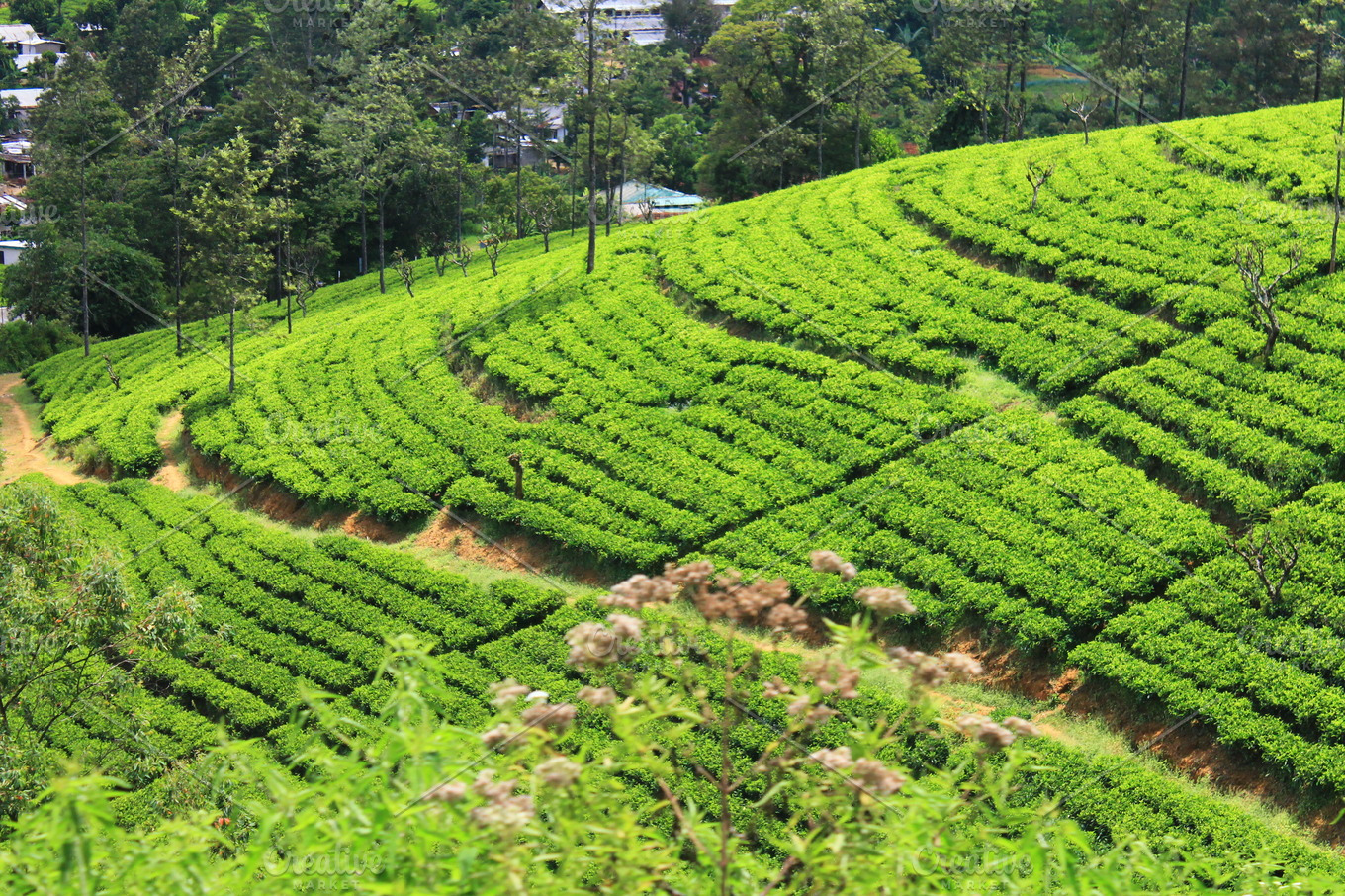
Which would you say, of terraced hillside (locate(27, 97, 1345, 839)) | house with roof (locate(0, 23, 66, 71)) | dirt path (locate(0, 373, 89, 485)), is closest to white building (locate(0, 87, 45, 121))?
house with roof (locate(0, 23, 66, 71))

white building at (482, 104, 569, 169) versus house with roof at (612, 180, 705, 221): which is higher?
white building at (482, 104, 569, 169)

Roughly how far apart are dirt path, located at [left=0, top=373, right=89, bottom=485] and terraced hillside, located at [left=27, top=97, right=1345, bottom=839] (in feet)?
4.68

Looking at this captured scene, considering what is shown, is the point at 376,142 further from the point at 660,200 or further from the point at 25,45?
the point at 25,45

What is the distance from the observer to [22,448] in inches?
1517

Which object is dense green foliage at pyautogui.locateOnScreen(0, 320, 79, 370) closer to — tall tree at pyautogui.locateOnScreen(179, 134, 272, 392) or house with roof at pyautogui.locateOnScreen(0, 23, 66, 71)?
tall tree at pyautogui.locateOnScreen(179, 134, 272, 392)

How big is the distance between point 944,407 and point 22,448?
99.4 feet

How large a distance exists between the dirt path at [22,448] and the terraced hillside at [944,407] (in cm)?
143

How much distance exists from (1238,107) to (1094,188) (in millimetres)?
30796

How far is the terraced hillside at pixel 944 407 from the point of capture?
17766 millimetres

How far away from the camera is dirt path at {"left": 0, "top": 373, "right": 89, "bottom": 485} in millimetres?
34719

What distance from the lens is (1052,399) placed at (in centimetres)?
2314

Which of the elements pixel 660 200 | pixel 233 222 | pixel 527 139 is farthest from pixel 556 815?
pixel 527 139

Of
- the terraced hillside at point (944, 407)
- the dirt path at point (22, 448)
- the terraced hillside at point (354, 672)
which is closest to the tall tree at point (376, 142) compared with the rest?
the dirt path at point (22, 448)

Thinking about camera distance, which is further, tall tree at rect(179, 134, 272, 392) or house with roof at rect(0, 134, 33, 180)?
house with roof at rect(0, 134, 33, 180)
